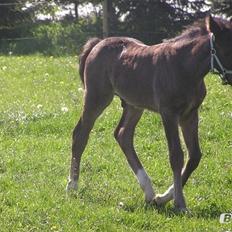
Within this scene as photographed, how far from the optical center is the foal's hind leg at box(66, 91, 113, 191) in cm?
712

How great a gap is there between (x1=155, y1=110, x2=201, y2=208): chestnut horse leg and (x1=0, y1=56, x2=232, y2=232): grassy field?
122 mm

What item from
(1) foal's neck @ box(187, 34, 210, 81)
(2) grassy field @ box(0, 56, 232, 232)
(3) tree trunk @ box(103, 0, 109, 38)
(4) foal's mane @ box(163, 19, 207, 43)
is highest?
(4) foal's mane @ box(163, 19, 207, 43)

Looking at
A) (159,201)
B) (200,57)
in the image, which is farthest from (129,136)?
(200,57)

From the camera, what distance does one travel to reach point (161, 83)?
6.36m

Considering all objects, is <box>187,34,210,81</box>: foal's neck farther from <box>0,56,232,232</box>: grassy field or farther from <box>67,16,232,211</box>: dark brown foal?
<box>0,56,232,232</box>: grassy field

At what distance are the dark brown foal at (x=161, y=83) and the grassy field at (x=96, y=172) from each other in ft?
1.07

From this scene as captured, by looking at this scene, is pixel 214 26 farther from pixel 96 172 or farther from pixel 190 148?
pixel 96 172

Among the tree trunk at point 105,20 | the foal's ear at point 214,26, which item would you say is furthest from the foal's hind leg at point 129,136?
the tree trunk at point 105,20

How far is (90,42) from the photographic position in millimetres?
7664

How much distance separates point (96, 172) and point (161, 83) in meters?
1.87

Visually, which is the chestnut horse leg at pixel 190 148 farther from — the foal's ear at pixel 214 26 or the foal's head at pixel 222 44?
the foal's ear at pixel 214 26

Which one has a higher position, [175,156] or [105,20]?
[175,156]

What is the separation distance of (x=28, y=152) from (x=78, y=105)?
3043mm

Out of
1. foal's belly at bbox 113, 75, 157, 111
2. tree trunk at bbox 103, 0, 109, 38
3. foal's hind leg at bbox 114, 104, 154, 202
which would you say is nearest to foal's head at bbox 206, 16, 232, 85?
foal's belly at bbox 113, 75, 157, 111
